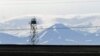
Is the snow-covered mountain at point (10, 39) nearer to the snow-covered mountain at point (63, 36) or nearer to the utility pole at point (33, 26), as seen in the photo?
the utility pole at point (33, 26)

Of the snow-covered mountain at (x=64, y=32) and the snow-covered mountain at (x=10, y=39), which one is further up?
the snow-covered mountain at (x=64, y=32)

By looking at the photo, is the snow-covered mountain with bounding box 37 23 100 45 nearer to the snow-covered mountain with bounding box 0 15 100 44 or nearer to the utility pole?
the snow-covered mountain with bounding box 0 15 100 44

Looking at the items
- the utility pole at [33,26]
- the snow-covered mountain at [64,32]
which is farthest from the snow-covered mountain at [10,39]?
the utility pole at [33,26]

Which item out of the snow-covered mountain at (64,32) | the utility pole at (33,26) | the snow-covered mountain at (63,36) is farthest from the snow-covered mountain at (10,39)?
the snow-covered mountain at (63,36)

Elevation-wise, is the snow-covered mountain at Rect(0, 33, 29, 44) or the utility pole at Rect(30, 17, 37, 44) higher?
the utility pole at Rect(30, 17, 37, 44)

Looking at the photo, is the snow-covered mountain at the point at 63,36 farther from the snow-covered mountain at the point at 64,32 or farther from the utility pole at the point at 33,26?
the utility pole at the point at 33,26

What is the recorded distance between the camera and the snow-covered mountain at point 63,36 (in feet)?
10.9

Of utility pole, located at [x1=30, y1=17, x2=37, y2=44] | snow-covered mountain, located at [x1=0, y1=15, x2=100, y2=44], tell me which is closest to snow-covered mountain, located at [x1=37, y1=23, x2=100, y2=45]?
snow-covered mountain, located at [x1=0, y1=15, x2=100, y2=44]

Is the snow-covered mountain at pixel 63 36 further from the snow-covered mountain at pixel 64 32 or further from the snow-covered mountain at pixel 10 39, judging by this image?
the snow-covered mountain at pixel 10 39

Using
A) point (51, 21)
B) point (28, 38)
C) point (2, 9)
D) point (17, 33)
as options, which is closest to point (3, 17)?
point (2, 9)

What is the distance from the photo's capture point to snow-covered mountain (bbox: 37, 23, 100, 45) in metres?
3.33

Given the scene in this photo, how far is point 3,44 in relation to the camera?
3.46 m

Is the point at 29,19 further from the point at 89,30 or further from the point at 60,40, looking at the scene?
the point at 89,30

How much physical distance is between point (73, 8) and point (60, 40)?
0.67 m
